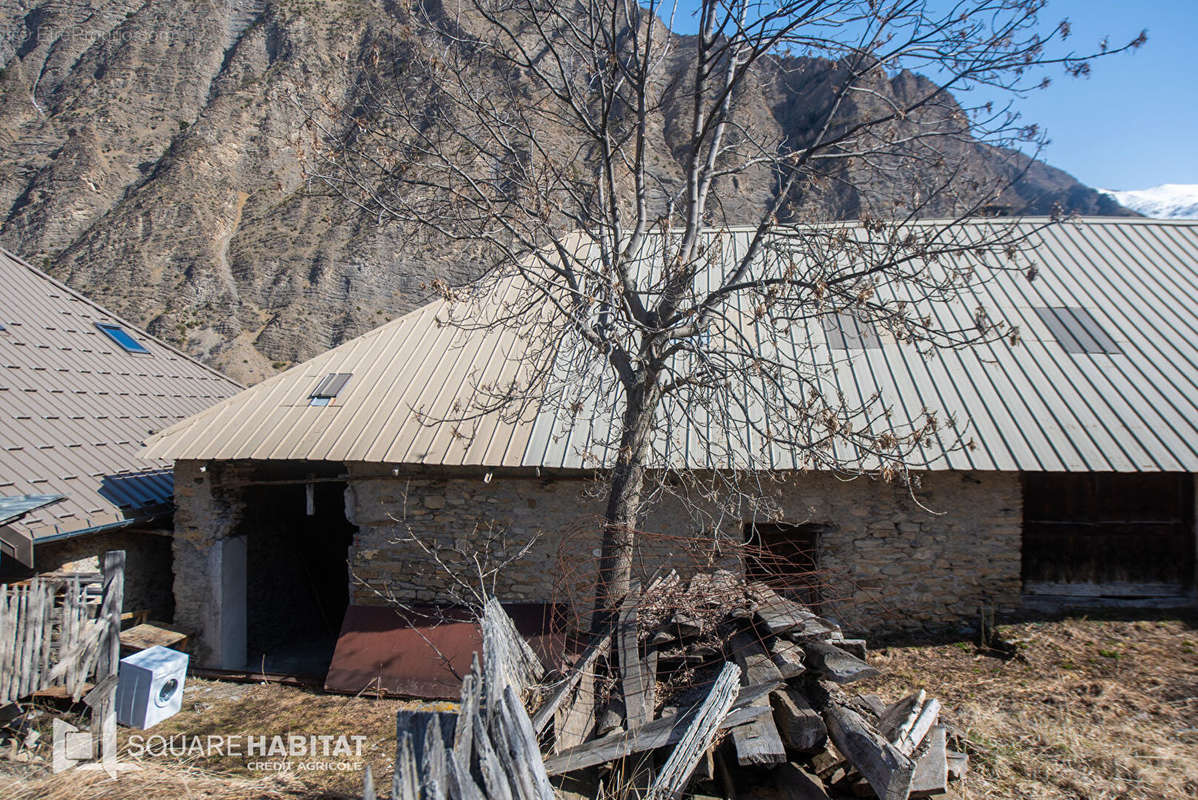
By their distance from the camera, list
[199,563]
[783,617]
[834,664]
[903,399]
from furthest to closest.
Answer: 1. [199,563]
2. [903,399]
3. [783,617]
4. [834,664]

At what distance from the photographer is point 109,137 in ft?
120

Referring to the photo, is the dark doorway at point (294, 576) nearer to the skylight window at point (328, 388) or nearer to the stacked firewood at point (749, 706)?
the skylight window at point (328, 388)

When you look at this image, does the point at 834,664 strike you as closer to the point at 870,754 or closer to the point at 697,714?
the point at 870,754

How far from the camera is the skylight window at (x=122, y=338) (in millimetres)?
11391

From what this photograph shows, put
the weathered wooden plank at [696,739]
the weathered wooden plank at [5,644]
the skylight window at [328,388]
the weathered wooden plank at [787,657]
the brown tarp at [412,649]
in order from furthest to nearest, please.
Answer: the skylight window at [328,388]
the brown tarp at [412,649]
the weathered wooden plank at [5,644]
the weathered wooden plank at [787,657]
the weathered wooden plank at [696,739]

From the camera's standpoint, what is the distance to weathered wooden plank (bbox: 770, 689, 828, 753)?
13.1ft

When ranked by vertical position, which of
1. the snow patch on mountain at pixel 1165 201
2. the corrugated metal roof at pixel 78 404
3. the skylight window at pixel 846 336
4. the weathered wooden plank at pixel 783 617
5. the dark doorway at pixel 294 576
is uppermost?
the snow patch on mountain at pixel 1165 201

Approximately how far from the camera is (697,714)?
148 inches

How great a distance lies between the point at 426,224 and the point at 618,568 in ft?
9.63

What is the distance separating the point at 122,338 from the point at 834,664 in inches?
497

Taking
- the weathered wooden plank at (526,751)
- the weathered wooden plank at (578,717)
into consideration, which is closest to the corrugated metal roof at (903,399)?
the weathered wooden plank at (578,717)

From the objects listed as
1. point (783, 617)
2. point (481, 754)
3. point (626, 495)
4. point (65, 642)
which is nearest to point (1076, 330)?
point (783, 617)

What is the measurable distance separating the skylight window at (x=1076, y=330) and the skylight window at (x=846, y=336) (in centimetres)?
244

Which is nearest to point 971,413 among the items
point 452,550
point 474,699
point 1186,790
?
point 1186,790
